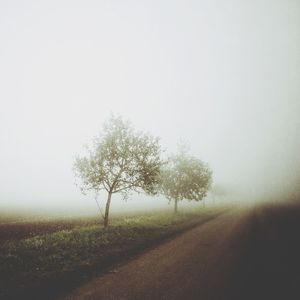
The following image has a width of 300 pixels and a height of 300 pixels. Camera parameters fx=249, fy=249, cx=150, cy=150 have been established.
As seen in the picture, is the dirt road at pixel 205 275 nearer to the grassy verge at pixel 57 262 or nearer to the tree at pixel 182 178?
the grassy verge at pixel 57 262

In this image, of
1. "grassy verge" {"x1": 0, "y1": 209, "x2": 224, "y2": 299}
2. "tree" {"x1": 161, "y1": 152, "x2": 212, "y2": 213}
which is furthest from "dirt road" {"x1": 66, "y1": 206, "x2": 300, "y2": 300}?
"tree" {"x1": 161, "y1": 152, "x2": 212, "y2": 213}

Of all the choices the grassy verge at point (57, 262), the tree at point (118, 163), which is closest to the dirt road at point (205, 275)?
the grassy verge at point (57, 262)

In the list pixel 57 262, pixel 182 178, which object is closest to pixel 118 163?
pixel 57 262

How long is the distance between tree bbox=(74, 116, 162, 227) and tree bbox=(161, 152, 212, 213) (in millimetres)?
19105

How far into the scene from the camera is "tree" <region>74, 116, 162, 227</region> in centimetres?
2703

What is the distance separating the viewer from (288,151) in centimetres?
9206

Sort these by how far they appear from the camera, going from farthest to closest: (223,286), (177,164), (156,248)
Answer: (177,164), (156,248), (223,286)

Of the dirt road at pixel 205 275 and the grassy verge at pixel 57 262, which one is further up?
the grassy verge at pixel 57 262

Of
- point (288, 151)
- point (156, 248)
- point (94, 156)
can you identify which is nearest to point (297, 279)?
point (156, 248)

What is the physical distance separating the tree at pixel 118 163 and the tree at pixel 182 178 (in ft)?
62.7

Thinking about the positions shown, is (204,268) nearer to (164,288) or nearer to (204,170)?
(164,288)

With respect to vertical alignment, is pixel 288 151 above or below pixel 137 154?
above

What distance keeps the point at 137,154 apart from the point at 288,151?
83.0 meters

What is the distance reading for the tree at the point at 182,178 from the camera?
1907 inches
